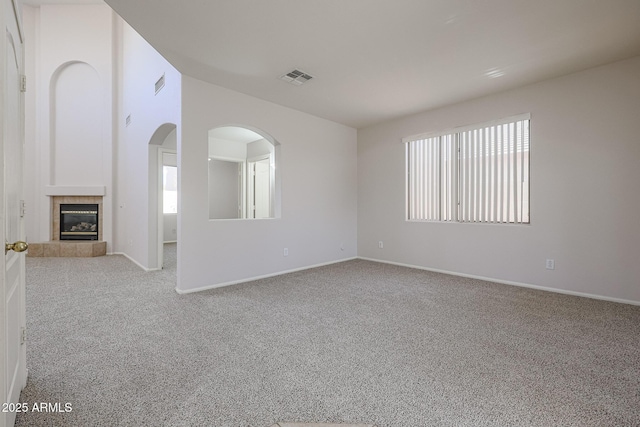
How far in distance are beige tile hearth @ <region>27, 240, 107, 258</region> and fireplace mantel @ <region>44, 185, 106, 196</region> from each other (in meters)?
1.16

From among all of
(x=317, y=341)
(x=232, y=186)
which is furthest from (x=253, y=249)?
(x=232, y=186)

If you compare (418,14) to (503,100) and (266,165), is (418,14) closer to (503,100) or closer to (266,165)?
(503,100)

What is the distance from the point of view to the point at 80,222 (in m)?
6.89

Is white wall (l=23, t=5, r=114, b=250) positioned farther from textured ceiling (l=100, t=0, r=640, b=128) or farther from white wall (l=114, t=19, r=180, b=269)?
textured ceiling (l=100, t=0, r=640, b=128)

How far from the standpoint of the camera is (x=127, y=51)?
6430 mm

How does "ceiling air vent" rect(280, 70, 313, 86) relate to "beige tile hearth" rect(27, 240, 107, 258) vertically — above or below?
above

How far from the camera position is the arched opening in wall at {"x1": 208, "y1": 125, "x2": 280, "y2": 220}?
7.19 m

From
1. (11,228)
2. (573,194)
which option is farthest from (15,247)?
(573,194)

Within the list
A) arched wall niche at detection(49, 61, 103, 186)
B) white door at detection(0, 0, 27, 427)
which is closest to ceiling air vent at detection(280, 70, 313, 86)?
white door at detection(0, 0, 27, 427)

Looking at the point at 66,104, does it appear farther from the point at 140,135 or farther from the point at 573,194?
the point at 573,194

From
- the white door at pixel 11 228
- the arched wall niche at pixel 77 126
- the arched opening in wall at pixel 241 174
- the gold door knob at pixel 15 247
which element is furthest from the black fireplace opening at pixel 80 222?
the gold door knob at pixel 15 247

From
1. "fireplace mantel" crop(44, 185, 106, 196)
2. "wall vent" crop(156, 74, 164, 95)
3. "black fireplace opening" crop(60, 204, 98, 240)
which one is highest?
"wall vent" crop(156, 74, 164, 95)

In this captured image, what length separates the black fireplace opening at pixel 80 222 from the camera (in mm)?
6844

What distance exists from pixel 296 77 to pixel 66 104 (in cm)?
661
